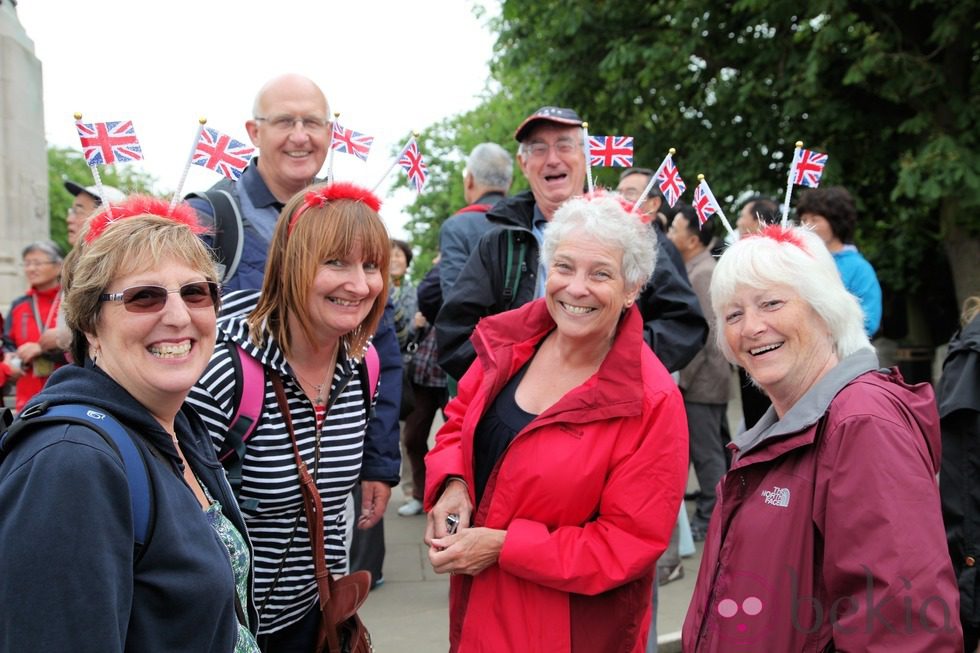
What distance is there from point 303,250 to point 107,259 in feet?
3.09

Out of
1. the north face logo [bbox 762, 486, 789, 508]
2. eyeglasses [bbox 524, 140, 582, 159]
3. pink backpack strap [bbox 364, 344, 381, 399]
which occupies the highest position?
eyeglasses [bbox 524, 140, 582, 159]

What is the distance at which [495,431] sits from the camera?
113 inches

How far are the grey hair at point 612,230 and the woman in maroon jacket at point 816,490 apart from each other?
346 mm

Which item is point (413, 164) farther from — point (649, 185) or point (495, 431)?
point (495, 431)

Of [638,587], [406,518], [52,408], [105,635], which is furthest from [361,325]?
[406,518]

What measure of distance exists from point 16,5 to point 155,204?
310 inches

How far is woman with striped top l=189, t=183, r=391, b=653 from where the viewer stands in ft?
8.82

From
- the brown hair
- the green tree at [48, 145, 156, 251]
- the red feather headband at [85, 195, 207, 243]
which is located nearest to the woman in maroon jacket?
the brown hair

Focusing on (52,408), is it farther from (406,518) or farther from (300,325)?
(406,518)

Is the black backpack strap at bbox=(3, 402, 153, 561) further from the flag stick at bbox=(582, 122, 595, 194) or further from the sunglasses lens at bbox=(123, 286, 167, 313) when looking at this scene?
the flag stick at bbox=(582, 122, 595, 194)

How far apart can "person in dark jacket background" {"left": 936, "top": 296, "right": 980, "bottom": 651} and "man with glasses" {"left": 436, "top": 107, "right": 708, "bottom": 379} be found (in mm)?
1063

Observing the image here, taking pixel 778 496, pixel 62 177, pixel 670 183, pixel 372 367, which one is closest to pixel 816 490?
pixel 778 496

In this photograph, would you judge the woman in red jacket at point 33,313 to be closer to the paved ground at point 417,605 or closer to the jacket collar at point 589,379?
the paved ground at point 417,605

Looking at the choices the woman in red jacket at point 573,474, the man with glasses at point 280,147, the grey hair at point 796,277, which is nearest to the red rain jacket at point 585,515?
the woman in red jacket at point 573,474
